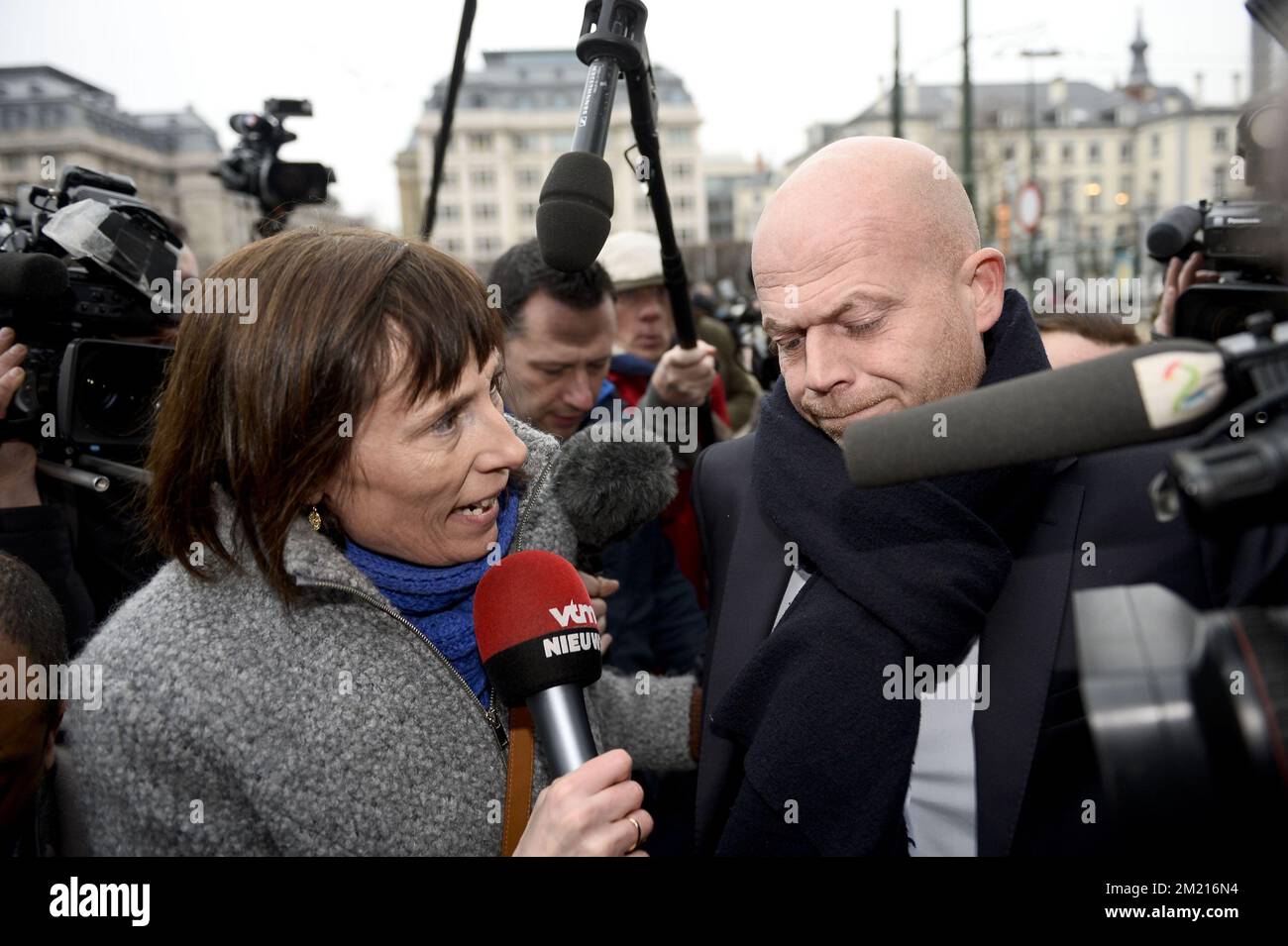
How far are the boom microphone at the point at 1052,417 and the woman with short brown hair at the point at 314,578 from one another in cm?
85

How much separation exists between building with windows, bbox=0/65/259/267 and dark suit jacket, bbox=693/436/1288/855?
1588mm

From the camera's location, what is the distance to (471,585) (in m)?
1.51

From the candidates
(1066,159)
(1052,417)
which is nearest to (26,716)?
(1052,417)

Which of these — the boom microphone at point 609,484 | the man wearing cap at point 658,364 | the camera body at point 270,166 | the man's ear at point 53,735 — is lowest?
the man's ear at point 53,735

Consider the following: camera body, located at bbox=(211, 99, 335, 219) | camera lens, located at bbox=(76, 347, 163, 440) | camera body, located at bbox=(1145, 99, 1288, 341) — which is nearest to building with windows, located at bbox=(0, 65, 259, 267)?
camera body, located at bbox=(211, 99, 335, 219)

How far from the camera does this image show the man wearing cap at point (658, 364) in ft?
8.54

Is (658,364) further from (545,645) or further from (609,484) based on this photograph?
(545,645)

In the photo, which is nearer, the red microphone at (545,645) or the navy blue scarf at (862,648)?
the red microphone at (545,645)

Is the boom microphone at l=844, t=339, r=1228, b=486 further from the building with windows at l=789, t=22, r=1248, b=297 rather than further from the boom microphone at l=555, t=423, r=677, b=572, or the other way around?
the building with windows at l=789, t=22, r=1248, b=297

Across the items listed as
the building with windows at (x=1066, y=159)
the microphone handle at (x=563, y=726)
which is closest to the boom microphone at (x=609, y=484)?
the microphone handle at (x=563, y=726)

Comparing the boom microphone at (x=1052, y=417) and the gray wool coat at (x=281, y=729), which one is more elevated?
the boom microphone at (x=1052, y=417)

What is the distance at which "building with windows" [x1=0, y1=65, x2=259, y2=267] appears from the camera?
2.06 meters

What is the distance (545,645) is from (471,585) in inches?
11.8

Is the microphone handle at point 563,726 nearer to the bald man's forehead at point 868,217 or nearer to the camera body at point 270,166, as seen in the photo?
the bald man's forehead at point 868,217
